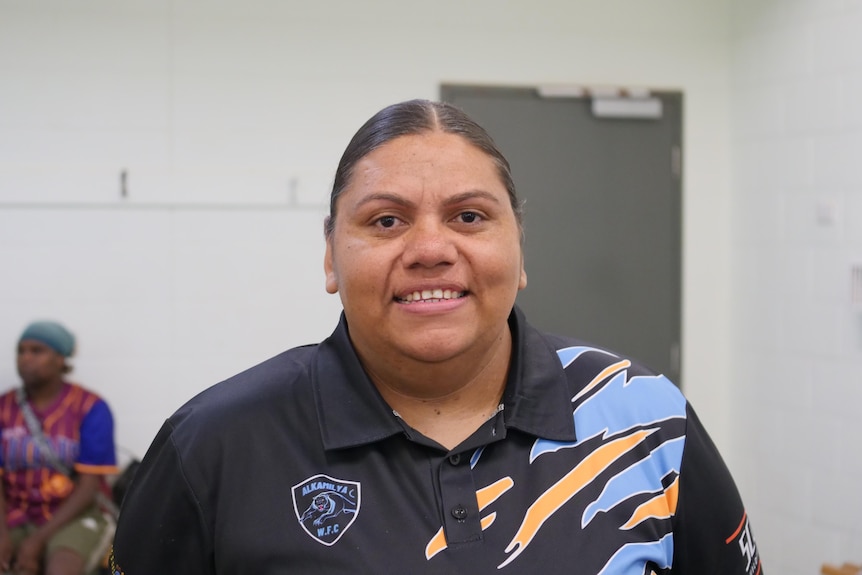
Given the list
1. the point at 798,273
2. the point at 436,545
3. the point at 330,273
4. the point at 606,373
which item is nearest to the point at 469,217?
the point at 330,273

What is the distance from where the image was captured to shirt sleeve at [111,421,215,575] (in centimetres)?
123

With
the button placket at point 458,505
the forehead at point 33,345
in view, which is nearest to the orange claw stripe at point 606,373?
the button placket at point 458,505

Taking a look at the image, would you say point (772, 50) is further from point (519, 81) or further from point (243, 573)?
point (243, 573)

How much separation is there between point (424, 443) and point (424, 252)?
0.86 feet

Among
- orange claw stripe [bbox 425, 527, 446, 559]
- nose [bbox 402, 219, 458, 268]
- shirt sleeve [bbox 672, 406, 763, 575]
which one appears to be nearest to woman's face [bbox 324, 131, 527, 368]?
nose [bbox 402, 219, 458, 268]

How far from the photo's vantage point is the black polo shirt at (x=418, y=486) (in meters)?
1.17

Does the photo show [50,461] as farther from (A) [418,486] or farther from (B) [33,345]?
(A) [418,486]

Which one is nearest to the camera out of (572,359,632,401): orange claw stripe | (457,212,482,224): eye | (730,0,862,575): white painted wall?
(457,212,482,224): eye

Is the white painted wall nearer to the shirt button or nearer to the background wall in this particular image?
the background wall

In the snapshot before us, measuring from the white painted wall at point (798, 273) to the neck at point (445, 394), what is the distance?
2504mm

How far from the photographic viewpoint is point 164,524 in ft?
4.06

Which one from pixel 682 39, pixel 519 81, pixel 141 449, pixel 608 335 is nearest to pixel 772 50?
pixel 682 39

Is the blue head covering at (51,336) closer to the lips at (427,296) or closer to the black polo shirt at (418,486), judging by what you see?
the black polo shirt at (418,486)

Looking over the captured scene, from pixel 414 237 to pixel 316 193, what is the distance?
2569 millimetres
